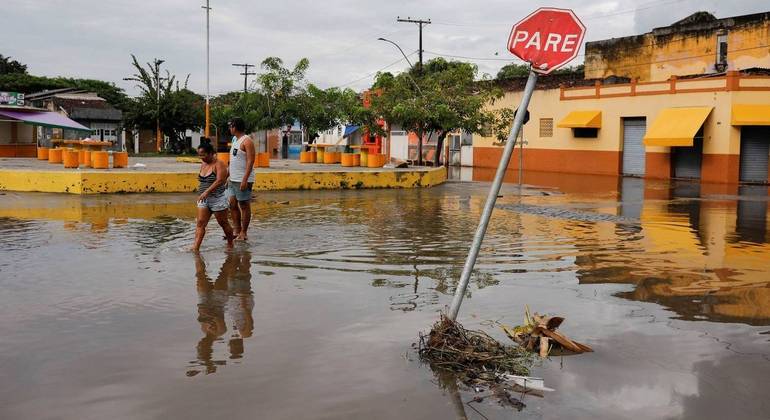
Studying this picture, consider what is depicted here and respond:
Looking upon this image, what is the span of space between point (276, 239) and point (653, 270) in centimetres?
500

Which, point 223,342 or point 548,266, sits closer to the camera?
point 223,342

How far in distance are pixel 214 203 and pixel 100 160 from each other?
12347 mm

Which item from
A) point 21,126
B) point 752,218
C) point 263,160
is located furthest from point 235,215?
point 21,126

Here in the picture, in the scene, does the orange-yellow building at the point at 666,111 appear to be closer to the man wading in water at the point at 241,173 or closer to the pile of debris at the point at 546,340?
the man wading in water at the point at 241,173

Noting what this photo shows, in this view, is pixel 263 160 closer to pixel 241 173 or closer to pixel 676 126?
pixel 241 173

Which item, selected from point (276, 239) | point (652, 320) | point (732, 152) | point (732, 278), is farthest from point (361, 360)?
point (732, 152)

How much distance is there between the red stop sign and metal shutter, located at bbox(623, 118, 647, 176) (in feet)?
108

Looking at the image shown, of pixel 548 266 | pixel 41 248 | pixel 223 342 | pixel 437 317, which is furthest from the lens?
pixel 41 248

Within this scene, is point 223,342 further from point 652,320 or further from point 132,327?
point 652,320

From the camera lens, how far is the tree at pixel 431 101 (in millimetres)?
30703

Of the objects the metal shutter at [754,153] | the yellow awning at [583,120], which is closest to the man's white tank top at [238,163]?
the metal shutter at [754,153]

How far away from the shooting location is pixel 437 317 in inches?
242

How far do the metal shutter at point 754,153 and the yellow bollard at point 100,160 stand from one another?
2491cm

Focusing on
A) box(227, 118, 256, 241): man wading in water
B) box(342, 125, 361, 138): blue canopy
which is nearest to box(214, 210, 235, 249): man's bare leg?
box(227, 118, 256, 241): man wading in water
